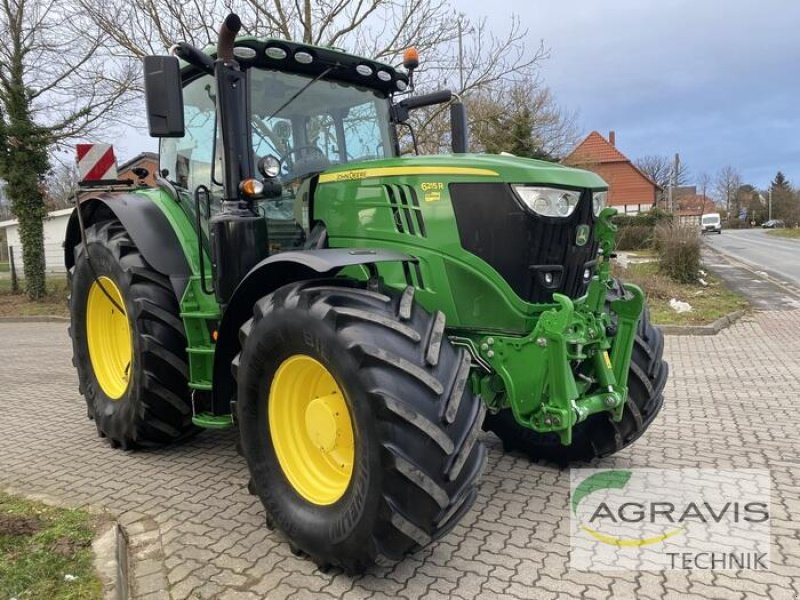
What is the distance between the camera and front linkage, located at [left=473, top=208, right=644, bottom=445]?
9.71 ft

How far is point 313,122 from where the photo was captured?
413 centimetres

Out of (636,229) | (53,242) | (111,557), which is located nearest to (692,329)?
(111,557)

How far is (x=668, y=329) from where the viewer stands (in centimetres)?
1014

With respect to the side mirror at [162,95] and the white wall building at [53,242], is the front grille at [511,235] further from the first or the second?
the white wall building at [53,242]

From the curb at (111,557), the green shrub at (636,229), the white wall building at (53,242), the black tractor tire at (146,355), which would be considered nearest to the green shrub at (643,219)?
the green shrub at (636,229)

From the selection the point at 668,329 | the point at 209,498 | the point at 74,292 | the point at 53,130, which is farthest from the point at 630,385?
the point at 53,130

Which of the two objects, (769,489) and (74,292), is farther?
(74,292)

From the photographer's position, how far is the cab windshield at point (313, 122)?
12.7 ft

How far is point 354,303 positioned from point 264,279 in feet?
2.57

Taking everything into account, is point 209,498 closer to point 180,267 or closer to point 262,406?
point 262,406

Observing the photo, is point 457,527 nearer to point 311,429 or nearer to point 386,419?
point 311,429

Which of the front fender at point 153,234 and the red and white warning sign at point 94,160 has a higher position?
the red and white warning sign at point 94,160

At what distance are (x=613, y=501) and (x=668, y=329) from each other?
7.15 m

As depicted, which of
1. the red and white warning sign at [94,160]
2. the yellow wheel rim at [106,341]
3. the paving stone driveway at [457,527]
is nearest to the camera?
the paving stone driveway at [457,527]
